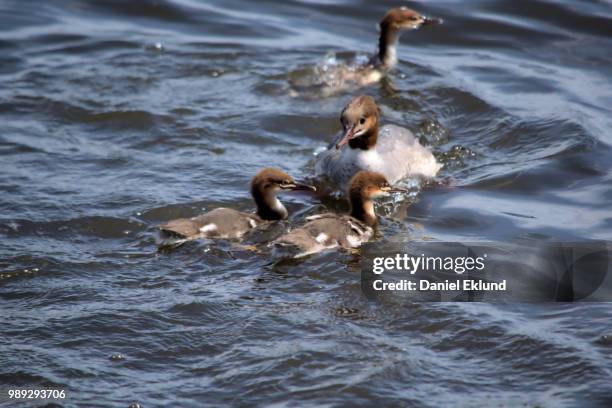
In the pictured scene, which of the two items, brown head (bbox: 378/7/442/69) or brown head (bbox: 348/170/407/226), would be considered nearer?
brown head (bbox: 348/170/407/226)

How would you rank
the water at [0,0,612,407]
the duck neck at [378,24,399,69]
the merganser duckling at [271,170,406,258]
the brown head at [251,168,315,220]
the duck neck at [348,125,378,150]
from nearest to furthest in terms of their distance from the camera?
1. the water at [0,0,612,407]
2. the merganser duckling at [271,170,406,258]
3. the brown head at [251,168,315,220]
4. the duck neck at [348,125,378,150]
5. the duck neck at [378,24,399,69]

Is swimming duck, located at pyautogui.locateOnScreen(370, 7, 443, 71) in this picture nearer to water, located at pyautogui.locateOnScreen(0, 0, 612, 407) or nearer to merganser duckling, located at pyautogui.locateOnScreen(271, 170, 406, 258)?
water, located at pyautogui.locateOnScreen(0, 0, 612, 407)

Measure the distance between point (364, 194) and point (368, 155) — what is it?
44.4 inches

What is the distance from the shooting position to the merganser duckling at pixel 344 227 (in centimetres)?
686

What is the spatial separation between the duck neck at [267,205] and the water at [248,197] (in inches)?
18.3

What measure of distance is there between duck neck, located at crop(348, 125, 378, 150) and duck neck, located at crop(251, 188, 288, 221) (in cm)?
128

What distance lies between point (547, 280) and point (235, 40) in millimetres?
6450

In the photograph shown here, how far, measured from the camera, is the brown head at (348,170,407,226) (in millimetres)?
7672

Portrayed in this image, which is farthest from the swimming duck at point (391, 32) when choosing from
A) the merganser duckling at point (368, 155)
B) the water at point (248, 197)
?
the merganser duckling at point (368, 155)

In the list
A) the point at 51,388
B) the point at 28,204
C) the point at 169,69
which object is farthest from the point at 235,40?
the point at 51,388

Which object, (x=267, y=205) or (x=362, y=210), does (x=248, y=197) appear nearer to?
(x=267, y=205)

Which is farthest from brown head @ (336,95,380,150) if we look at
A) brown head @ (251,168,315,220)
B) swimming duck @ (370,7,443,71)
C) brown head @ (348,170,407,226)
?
swimming duck @ (370,7,443,71)

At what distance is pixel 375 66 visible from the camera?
11.2 m

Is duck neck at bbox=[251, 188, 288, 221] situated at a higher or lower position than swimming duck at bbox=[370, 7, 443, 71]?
lower
